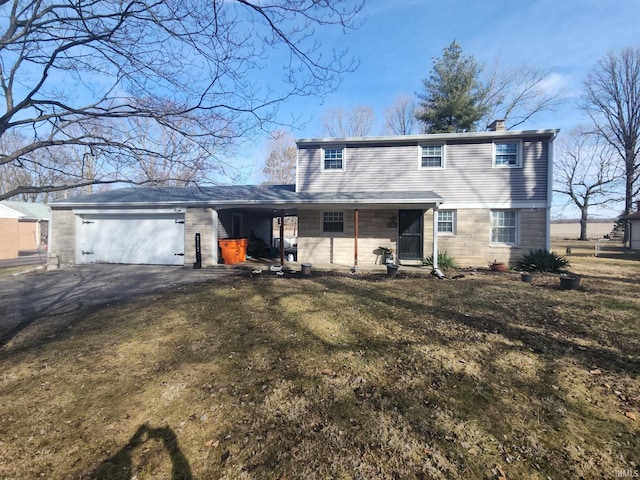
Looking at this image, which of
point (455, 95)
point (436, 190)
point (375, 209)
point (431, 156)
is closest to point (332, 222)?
point (375, 209)

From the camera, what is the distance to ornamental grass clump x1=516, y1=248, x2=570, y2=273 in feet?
36.3

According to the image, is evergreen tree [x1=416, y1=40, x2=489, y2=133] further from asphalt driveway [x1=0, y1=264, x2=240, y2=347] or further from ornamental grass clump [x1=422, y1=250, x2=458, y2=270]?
asphalt driveway [x1=0, y1=264, x2=240, y2=347]

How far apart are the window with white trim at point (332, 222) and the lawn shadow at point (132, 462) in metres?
10.5

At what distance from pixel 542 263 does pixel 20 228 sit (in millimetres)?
30947

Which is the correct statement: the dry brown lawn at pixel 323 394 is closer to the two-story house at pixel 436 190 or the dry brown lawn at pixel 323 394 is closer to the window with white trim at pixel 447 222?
the two-story house at pixel 436 190

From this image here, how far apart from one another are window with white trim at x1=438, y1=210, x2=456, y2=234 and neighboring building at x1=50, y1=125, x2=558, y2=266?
0.04 m

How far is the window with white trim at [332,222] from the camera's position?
12812 mm

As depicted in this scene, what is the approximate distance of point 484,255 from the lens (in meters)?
12.2

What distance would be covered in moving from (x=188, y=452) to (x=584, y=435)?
3121 mm

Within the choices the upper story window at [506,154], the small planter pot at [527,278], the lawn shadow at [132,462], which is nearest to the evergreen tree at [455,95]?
the upper story window at [506,154]

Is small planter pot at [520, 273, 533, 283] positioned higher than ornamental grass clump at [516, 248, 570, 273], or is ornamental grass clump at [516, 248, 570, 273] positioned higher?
ornamental grass clump at [516, 248, 570, 273]

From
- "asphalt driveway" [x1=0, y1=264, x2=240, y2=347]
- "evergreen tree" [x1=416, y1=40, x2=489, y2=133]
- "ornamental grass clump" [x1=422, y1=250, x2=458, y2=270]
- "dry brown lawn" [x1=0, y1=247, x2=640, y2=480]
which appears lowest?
"dry brown lawn" [x1=0, y1=247, x2=640, y2=480]

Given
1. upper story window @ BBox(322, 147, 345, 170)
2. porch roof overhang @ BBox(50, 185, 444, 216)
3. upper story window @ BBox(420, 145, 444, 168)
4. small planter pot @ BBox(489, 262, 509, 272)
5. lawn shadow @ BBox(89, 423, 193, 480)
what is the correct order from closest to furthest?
lawn shadow @ BBox(89, 423, 193, 480) → porch roof overhang @ BBox(50, 185, 444, 216) → small planter pot @ BBox(489, 262, 509, 272) → upper story window @ BBox(420, 145, 444, 168) → upper story window @ BBox(322, 147, 345, 170)

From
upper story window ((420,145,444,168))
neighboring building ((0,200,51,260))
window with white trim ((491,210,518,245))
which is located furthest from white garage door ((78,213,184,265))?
window with white trim ((491,210,518,245))
